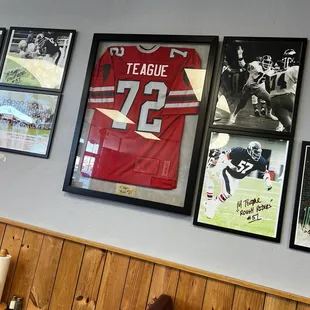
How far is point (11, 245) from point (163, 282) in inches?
35.5

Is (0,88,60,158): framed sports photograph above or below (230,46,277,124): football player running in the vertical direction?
below

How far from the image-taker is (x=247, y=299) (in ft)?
4.96

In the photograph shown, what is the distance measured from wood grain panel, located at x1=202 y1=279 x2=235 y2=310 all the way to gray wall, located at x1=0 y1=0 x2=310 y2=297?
6cm

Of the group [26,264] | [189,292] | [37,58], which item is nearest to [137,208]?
[189,292]

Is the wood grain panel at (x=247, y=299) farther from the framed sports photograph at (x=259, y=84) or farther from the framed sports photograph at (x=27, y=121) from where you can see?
the framed sports photograph at (x=27, y=121)

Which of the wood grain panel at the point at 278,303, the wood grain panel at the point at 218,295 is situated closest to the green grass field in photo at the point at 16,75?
the wood grain panel at the point at 218,295

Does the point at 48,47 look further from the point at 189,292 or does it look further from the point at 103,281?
the point at 189,292

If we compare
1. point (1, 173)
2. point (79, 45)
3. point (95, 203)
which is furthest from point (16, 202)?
point (79, 45)

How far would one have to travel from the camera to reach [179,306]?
159 cm

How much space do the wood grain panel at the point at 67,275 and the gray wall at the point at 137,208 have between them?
0.08 metres

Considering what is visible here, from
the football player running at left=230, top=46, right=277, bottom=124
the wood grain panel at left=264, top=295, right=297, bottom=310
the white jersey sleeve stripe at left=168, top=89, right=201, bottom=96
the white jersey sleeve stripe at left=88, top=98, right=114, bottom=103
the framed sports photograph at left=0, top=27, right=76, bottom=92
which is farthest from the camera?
the framed sports photograph at left=0, top=27, right=76, bottom=92

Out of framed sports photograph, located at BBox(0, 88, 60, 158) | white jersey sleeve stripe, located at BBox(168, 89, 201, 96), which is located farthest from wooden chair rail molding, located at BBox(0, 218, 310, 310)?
white jersey sleeve stripe, located at BBox(168, 89, 201, 96)

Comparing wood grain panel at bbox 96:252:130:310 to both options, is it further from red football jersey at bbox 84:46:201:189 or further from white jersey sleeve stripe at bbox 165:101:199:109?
white jersey sleeve stripe at bbox 165:101:199:109

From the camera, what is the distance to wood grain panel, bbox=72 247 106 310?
5.68 feet
